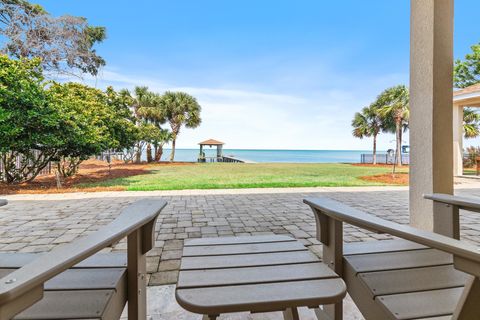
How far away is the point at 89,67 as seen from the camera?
45.6 ft

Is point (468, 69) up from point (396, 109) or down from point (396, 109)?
up

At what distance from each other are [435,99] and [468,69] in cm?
1845

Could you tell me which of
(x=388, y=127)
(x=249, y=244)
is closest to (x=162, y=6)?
(x=249, y=244)

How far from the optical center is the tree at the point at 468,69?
49.0ft

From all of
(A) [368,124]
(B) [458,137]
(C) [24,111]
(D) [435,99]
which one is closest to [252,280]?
(D) [435,99]

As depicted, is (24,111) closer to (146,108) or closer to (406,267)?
(406,267)

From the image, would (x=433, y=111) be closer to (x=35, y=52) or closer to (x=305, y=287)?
(x=305, y=287)

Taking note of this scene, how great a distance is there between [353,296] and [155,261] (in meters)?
1.72

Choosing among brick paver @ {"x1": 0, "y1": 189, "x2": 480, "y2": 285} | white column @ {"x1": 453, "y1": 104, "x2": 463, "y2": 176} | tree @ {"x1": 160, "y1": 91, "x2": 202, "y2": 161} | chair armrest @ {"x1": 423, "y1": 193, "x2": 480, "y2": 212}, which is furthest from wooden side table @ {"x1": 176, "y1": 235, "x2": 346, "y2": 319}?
tree @ {"x1": 160, "y1": 91, "x2": 202, "y2": 161}

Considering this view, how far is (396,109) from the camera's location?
15953mm

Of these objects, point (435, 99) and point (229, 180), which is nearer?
point (435, 99)

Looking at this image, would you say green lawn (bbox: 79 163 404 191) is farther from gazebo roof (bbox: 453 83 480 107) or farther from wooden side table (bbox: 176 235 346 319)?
wooden side table (bbox: 176 235 346 319)

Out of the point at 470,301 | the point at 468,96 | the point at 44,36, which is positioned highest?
the point at 44,36

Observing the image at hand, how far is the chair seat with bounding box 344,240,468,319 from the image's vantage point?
962 millimetres
